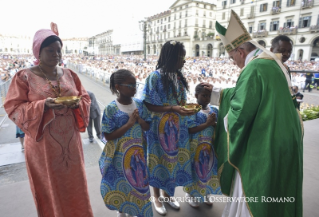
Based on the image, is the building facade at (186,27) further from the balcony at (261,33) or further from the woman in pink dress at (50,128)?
the woman in pink dress at (50,128)

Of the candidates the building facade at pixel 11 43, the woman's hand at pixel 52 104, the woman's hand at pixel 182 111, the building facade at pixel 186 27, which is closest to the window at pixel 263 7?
the building facade at pixel 186 27

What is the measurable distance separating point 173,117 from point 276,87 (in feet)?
2.92

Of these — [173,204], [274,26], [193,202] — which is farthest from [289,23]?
[173,204]

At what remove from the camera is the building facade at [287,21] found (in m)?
25.5

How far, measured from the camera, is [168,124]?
186 centimetres

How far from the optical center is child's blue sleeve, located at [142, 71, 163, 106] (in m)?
1.82

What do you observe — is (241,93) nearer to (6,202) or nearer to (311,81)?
(6,202)

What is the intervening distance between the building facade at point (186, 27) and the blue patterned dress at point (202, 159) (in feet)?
65.8

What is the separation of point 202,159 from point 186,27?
1412 inches

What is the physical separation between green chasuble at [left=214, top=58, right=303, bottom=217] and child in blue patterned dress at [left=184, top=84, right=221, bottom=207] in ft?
1.91

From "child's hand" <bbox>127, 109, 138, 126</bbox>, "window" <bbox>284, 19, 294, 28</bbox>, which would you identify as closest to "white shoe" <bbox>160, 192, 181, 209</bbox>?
"child's hand" <bbox>127, 109, 138, 126</bbox>

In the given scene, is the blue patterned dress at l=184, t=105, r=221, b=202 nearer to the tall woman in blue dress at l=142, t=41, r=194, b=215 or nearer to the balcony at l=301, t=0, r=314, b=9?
the tall woman in blue dress at l=142, t=41, r=194, b=215

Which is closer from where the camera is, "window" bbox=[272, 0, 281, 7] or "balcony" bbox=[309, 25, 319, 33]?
"balcony" bbox=[309, 25, 319, 33]

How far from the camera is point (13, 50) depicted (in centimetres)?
3938
